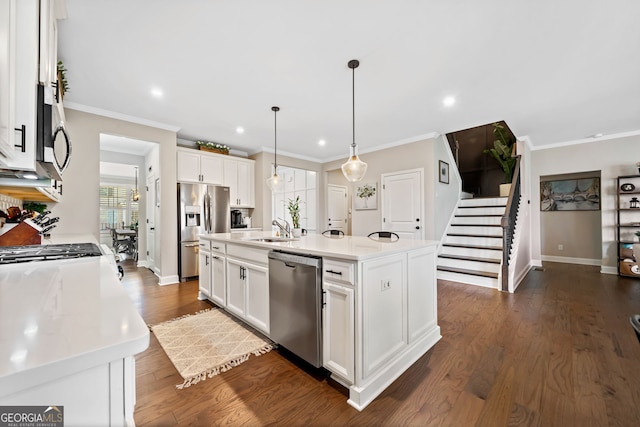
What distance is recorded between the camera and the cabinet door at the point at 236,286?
2521mm

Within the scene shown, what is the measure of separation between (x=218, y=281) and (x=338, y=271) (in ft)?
6.22

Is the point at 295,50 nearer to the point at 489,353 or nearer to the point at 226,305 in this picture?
the point at 226,305

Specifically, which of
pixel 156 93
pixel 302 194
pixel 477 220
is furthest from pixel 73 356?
pixel 302 194

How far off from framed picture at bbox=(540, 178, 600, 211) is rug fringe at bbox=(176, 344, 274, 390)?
282 inches

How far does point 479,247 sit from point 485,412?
11.8ft

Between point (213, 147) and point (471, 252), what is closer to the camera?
point (471, 252)

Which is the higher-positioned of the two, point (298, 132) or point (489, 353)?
point (298, 132)

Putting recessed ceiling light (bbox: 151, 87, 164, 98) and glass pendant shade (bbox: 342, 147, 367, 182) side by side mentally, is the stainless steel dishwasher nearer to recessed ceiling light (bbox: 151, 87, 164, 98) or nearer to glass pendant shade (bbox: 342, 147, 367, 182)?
glass pendant shade (bbox: 342, 147, 367, 182)

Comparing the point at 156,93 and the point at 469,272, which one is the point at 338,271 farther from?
the point at 469,272

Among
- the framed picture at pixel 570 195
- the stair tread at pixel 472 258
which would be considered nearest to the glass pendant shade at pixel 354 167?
the stair tread at pixel 472 258

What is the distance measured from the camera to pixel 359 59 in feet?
8.21

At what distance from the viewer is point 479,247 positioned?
4.53 meters

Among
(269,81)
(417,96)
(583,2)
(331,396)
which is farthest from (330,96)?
(331,396)

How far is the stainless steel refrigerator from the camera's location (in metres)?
4.43
